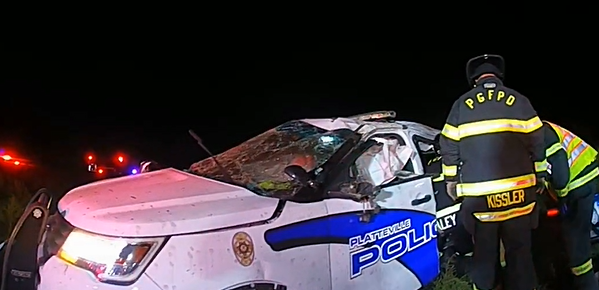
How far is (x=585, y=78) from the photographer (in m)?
18.3

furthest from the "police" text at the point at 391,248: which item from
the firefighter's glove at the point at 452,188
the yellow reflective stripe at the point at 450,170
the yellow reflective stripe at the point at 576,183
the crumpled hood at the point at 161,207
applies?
the yellow reflective stripe at the point at 576,183

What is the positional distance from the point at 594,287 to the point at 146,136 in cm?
1194

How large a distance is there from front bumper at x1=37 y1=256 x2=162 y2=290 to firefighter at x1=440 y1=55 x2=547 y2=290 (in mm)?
2274

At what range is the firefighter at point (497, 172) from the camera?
445 centimetres

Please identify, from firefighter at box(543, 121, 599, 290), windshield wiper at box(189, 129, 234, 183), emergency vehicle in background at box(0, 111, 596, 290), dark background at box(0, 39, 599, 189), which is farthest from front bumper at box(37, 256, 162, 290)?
dark background at box(0, 39, 599, 189)

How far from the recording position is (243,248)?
3424 millimetres

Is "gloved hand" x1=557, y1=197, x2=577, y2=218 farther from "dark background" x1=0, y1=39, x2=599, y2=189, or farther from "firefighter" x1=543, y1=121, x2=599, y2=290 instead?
"dark background" x1=0, y1=39, x2=599, y2=189

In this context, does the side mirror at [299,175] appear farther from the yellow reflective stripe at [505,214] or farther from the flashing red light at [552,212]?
the flashing red light at [552,212]

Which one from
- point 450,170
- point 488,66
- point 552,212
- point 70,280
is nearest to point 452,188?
point 450,170

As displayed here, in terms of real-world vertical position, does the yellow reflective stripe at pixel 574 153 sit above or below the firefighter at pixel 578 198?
above

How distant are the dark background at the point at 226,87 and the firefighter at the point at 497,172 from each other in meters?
9.18

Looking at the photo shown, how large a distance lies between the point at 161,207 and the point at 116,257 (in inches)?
14.0

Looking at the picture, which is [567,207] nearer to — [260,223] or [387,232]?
[387,232]

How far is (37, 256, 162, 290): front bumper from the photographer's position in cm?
317
